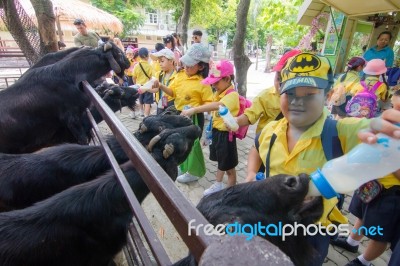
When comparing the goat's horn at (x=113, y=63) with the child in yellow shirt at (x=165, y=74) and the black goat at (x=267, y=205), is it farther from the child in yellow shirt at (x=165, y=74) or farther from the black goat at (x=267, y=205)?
the black goat at (x=267, y=205)

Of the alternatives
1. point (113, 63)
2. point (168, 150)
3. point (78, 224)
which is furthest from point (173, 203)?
point (113, 63)

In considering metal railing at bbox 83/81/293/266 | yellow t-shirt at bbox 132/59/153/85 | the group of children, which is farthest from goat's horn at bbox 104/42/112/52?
yellow t-shirt at bbox 132/59/153/85

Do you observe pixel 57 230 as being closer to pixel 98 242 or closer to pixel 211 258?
pixel 98 242

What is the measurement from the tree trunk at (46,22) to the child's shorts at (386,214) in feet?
18.3

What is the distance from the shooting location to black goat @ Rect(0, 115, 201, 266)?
1.53 meters

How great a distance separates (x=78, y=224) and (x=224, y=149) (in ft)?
7.78

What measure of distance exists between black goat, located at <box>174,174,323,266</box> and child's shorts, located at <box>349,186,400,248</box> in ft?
4.01

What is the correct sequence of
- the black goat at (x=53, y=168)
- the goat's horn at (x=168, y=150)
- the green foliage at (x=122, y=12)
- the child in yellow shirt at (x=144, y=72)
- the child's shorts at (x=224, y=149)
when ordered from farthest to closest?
the green foliage at (x=122, y=12)
the child in yellow shirt at (x=144, y=72)
the child's shorts at (x=224, y=149)
the black goat at (x=53, y=168)
the goat's horn at (x=168, y=150)

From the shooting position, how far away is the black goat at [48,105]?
298cm

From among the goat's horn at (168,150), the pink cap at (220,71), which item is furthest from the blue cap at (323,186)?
the pink cap at (220,71)

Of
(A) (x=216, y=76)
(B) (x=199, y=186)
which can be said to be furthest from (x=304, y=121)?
(B) (x=199, y=186)

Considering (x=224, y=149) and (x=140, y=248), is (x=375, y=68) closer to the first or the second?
(x=224, y=149)

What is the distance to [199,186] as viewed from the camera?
4395 millimetres

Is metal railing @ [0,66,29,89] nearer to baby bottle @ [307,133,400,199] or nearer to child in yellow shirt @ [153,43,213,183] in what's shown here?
child in yellow shirt @ [153,43,213,183]
